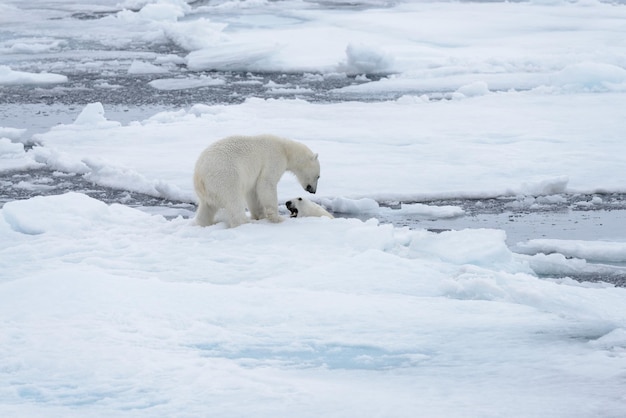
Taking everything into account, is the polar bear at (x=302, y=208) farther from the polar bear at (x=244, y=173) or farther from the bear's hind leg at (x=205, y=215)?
the bear's hind leg at (x=205, y=215)

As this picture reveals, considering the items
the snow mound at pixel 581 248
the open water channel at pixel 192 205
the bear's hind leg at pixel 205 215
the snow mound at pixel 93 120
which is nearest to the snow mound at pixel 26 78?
the open water channel at pixel 192 205

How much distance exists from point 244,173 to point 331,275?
1.00 metres

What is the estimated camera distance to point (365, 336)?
3525 mm

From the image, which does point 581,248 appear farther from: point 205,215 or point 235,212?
point 205,215

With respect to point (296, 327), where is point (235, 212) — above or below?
above

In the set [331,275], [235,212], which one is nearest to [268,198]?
[235,212]

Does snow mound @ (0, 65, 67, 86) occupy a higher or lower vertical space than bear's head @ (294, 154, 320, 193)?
higher

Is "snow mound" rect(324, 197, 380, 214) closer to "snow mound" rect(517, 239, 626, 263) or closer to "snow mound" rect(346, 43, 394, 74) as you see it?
"snow mound" rect(517, 239, 626, 263)

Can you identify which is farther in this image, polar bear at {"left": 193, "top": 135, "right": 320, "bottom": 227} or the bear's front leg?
the bear's front leg

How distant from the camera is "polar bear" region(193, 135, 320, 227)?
4984 mm

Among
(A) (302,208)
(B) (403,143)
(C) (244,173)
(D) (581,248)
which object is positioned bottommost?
(D) (581,248)

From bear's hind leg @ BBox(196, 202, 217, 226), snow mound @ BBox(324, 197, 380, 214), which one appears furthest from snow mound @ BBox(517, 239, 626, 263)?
bear's hind leg @ BBox(196, 202, 217, 226)

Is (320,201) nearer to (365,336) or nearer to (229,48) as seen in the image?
(365,336)

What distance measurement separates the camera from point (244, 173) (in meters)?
5.08
